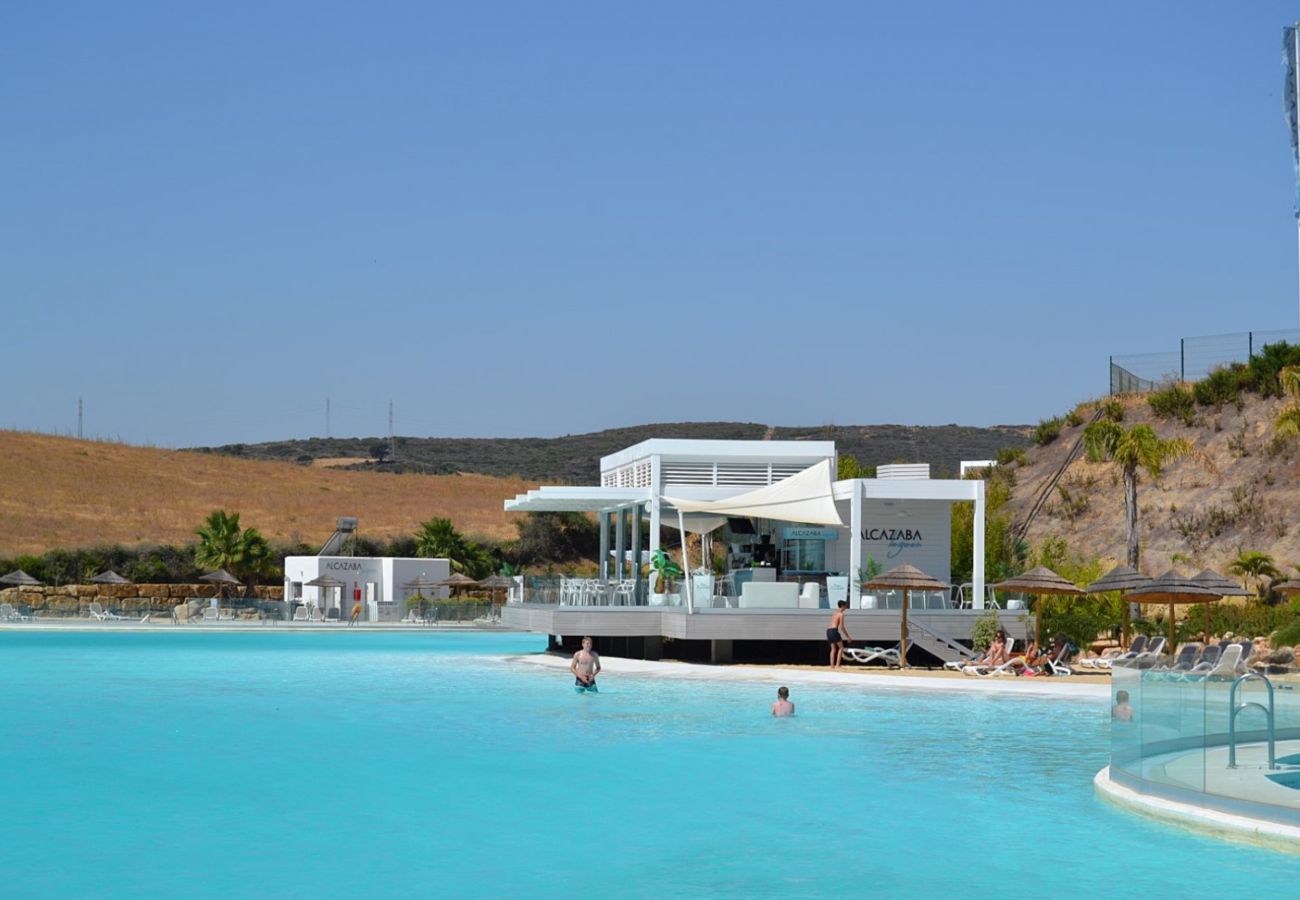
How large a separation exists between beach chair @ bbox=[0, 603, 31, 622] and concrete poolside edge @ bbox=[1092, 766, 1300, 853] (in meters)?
42.6

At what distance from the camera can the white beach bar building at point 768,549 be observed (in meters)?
28.8

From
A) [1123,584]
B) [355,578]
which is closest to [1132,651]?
[1123,584]

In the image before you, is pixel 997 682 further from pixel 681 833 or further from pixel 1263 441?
pixel 1263 441

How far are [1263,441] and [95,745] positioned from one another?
42233 mm

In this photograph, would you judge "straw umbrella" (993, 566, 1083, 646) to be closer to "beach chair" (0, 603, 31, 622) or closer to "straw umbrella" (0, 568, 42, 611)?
"beach chair" (0, 603, 31, 622)

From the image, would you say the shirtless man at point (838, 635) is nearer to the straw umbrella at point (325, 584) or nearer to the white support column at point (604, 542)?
the white support column at point (604, 542)

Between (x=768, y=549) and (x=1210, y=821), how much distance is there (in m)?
24.1

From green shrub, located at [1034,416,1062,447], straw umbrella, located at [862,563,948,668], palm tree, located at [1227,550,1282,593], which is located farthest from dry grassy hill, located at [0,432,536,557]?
straw umbrella, located at [862,563,948,668]

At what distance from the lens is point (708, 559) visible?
38.0 m

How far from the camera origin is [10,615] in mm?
48094

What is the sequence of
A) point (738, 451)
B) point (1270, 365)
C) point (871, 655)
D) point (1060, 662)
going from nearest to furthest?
point (1060, 662), point (871, 655), point (738, 451), point (1270, 365)

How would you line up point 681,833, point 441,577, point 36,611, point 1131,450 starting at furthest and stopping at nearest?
point 441,577
point 36,611
point 1131,450
point 681,833

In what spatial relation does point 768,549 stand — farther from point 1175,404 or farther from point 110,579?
point 110,579

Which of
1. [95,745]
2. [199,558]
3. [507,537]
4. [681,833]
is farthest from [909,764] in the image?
[507,537]
